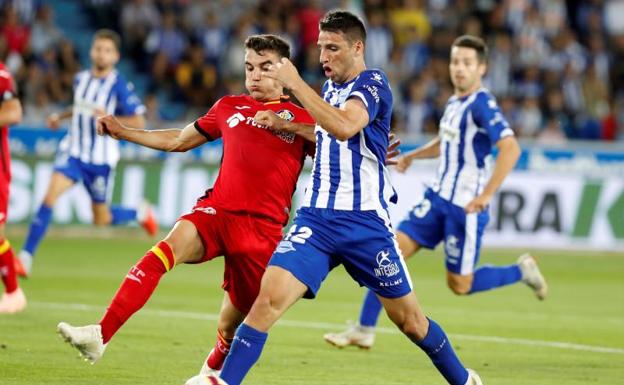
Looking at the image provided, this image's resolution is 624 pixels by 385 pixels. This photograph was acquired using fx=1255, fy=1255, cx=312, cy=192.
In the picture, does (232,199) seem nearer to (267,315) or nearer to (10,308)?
(267,315)

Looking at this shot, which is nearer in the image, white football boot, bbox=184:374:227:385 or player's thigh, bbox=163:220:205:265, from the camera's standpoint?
white football boot, bbox=184:374:227:385

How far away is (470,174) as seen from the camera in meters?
11.1

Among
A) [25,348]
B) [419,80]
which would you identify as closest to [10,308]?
[25,348]

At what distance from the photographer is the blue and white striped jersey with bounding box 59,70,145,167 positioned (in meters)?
→ 15.4

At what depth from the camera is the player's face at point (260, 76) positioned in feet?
26.6

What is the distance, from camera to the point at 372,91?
733 cm

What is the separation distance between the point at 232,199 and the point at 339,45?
4.42ft

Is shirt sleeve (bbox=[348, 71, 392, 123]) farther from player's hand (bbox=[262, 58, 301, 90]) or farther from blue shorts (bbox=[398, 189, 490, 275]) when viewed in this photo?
blue shorts (bbox=[398, 189, 490, 275])

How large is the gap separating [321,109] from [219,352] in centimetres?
216

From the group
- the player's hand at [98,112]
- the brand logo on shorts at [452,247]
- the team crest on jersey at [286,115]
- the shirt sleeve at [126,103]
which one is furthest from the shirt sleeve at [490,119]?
the player's hand at [98,112]

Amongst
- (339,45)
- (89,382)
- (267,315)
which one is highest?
(339,45)

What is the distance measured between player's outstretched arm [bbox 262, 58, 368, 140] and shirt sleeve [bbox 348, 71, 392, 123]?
158 mm

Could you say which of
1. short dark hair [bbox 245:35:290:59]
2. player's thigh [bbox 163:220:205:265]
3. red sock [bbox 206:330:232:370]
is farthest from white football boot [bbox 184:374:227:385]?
short dark hair [bbox 245:35:290:59]

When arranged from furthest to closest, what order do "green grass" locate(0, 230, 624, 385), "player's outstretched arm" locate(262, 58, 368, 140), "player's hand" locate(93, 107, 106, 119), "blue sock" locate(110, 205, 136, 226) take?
"blue sock" locate(110, 205, 136, 226) < "player's hand" locate(93, 107, 106, 119) < "green grass" locate(0, 230, 624, 385) < "player's outstretched arm" locate(262, 58, 368, 140)
